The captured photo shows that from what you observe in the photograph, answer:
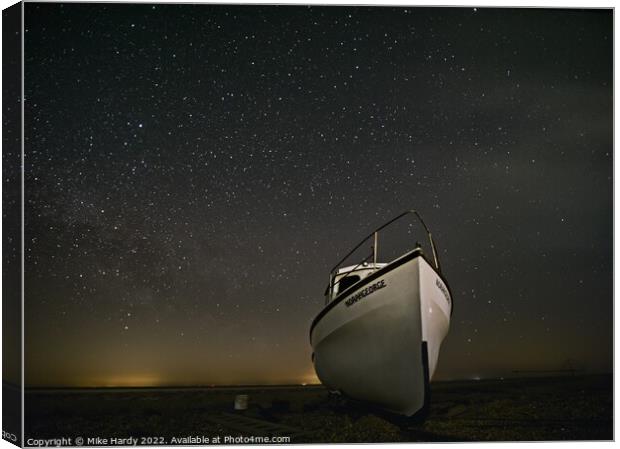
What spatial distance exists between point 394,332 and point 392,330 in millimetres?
29

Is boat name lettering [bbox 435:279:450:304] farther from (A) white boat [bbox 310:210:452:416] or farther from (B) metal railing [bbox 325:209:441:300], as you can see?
(B) metal railing [bbox 325:209:441:300]

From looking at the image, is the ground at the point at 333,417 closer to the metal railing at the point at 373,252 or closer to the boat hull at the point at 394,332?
the boat hull at the point at 394,332

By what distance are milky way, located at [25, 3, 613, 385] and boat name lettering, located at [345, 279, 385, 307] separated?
0.59 metres

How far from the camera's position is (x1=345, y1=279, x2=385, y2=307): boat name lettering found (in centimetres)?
716

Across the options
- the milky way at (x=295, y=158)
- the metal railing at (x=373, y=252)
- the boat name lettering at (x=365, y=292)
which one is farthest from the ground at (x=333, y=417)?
the metal railing at (x=373, y=252)

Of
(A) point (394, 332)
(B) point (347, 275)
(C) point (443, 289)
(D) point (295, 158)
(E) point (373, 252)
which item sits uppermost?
(D) point (295, 158)

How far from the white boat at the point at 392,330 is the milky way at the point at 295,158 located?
52cm

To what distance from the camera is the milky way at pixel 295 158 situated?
6.85 m

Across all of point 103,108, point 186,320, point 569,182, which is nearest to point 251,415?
point 186,320

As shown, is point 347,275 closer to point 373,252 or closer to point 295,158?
point 373,252

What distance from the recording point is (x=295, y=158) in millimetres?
7289

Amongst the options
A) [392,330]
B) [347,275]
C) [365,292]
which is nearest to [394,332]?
[392,330]

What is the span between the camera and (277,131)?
284 inches

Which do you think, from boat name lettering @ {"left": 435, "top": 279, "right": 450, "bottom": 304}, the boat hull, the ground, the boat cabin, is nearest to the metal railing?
the boat cabin
